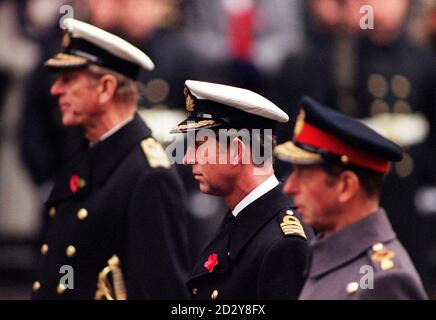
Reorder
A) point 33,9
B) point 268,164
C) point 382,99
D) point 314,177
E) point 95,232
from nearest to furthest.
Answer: point 314,177, point 268,164, point 95,232, point 382,99, point 33,9

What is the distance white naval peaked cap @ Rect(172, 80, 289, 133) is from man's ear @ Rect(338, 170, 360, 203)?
1.04 meters

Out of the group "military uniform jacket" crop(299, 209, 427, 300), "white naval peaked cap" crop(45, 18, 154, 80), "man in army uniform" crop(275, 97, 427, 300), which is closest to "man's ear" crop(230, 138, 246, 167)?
"man in army uniform" crop(275, 97, 427, 300)

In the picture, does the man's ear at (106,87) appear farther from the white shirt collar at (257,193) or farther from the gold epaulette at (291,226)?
the gold epaulette at (291,226)

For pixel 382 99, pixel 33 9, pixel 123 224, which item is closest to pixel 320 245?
pixel 123 224

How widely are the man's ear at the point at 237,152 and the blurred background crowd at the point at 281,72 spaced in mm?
4077

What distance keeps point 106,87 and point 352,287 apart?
2.63 meters

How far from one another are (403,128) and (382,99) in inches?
9.7

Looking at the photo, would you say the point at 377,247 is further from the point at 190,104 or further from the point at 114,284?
the point at 114,284

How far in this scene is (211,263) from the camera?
8469 millimetres

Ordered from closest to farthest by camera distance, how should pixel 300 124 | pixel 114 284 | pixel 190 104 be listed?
pixel 300 124 → pixel 190 104 → pixel 114 284

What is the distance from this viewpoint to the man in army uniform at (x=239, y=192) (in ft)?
27.0

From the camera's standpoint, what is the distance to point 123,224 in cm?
941

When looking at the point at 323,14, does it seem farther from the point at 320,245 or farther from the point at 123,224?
the point at 320,245

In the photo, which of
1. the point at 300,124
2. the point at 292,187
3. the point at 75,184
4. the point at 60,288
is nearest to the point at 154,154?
the point at 75,184
